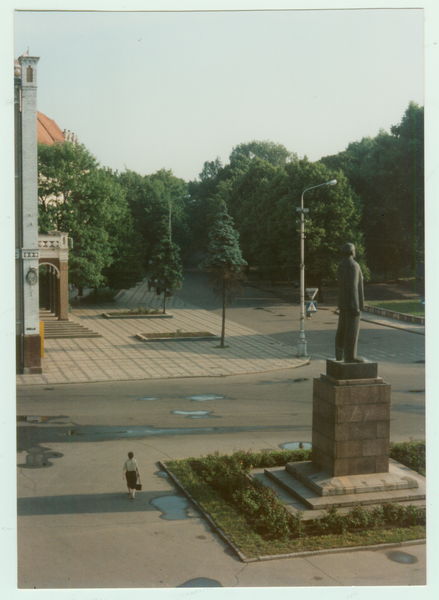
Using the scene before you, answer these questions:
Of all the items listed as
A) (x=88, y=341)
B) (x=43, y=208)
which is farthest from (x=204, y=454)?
(x=43, y=208)

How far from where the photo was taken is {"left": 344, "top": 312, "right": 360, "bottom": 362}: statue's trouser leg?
472 inches

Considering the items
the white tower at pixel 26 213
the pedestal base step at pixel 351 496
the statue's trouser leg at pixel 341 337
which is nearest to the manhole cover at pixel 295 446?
the pedestal base step at pixel 351 496

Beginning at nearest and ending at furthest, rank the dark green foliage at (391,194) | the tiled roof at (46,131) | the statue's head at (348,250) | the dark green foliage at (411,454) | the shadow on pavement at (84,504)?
1. the shadow on pavement at (84,504)
2. the statue's head at (348,250)
3. the dark green foliage at (411,454)
4. the tiled roof at (46,131)
5. the dark green foliage at (391,194)

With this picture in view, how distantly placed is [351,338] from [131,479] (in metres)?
5.05

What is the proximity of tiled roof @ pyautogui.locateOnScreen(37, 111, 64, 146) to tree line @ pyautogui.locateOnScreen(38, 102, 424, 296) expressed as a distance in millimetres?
4100

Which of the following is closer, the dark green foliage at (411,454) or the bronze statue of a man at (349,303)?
the bronze statue of a man at (349,303)

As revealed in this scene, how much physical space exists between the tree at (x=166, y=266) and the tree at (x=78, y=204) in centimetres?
354

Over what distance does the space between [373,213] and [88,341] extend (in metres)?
33.0

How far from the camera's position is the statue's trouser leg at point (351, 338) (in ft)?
39.4

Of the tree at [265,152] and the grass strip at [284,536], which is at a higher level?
the tree at [265,152]

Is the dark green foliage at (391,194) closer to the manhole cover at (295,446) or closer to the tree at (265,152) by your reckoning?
the tree at (265,152)

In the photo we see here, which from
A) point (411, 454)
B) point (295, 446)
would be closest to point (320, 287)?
point (295, 446)

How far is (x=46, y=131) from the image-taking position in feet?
154

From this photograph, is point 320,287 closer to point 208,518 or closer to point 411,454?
point 411,454
